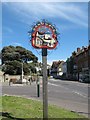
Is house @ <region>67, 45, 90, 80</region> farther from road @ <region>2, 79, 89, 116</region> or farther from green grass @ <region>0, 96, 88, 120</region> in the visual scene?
green grass @ <region>0, 96, 88, 120</region>

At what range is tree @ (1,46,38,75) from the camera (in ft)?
331

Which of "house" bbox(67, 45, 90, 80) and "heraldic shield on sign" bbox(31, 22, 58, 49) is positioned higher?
"house" bbox(67, 45, 90, 80)

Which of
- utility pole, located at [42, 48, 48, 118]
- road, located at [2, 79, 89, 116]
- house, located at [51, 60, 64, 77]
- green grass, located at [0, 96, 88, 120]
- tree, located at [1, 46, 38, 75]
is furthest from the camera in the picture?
house, located at [51, 60, 64, 77]

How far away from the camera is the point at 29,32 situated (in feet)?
37.2

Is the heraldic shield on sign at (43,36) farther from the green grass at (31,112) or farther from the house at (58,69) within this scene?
the house at (58,69)

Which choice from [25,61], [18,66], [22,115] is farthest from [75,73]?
[22,115]

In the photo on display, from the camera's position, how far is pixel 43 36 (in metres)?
11.2

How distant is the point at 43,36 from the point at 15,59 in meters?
98.6

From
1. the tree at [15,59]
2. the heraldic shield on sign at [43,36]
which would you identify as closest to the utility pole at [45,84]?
the heraldic shield on sign at [43,36]

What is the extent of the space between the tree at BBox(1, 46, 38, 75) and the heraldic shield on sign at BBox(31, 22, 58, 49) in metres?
88.6

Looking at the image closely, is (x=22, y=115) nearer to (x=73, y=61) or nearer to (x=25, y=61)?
A: (x=25, y=61)

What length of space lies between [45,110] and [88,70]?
301 ft

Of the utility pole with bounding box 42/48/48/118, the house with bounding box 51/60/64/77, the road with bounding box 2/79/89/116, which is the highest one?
the house with bounding box 51/60/64/77

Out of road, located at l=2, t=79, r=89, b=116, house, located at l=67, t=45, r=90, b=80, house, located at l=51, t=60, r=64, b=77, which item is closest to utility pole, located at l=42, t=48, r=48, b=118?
road, located at l=2, t=79, r=89, b=116
